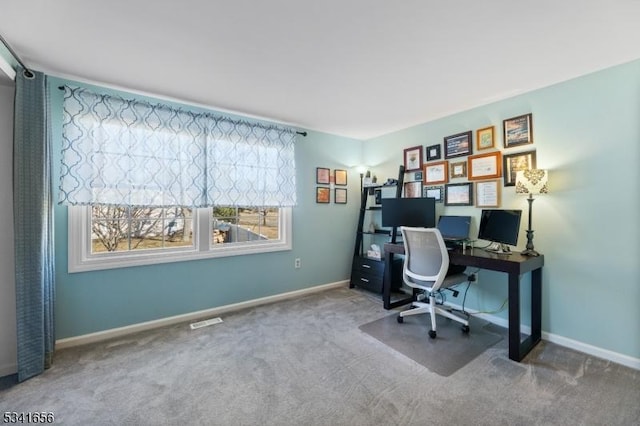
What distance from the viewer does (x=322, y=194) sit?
3666 mm

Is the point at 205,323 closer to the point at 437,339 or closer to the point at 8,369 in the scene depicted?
the point at 8,369

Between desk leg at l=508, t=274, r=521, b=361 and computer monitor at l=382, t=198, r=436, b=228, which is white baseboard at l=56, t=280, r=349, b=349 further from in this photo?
desk leg at l=508, t=274, r=521, b=361

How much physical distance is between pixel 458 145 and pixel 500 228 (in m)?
1.02

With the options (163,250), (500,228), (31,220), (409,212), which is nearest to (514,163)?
(500,228)

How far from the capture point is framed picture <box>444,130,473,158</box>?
283 centimetres

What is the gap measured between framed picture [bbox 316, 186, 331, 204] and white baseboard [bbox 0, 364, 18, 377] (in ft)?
9.98

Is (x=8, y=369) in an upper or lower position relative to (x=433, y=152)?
lower

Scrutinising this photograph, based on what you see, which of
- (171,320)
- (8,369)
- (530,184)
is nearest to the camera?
(8,369)

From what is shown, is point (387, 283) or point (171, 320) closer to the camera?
point (171, 320)

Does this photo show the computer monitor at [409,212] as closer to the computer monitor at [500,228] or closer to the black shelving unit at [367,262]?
the black shelving unit at [367,262]

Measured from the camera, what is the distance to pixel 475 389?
5.53 ft

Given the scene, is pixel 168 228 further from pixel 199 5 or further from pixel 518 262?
pixel 518 262

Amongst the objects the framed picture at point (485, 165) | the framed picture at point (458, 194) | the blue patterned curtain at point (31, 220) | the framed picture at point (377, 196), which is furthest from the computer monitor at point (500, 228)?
the blue patterned curtain at point (31, 220)

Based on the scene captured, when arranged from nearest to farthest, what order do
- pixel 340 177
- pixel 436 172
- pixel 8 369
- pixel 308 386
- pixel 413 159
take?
pixel 308 386, pixel 8 369, pixel 436 172, pixel 413 159, pixel 340 177
